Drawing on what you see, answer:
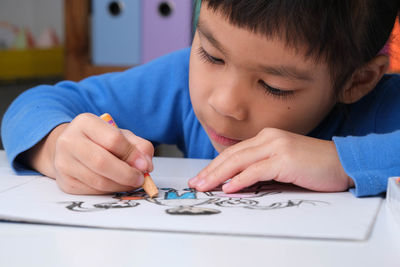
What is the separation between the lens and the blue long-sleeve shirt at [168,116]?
1.75 ft

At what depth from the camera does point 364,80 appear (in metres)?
0.70

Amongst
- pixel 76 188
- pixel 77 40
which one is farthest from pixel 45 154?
pixel 77 40

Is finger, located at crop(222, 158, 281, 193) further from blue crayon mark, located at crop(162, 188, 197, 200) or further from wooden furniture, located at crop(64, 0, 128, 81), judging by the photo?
wooden furniture, located at crop(64, 0, 128, 81)

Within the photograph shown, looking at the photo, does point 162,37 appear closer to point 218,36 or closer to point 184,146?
point 184,146

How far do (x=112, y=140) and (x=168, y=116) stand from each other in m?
0.37

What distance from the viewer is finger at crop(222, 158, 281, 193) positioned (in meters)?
0.50

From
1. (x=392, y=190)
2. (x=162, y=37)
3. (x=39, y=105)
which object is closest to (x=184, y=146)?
(x=39, y=105)

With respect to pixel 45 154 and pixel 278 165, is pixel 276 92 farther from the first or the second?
pixel 45 154

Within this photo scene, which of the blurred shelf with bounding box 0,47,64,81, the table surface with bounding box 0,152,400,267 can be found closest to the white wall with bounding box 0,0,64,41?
the blurred shelf with bounding box 0,47,64,81

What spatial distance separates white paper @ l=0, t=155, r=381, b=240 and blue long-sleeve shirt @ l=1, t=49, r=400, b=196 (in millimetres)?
58

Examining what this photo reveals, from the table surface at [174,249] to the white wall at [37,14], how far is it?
9.32ft

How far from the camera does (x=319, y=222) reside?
1.24ft

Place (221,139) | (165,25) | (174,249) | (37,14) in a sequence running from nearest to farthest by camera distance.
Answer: (174,249), (221,139), (165,25), (37,14)

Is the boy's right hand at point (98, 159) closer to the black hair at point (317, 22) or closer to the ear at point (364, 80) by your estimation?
the black hair at point (317, 22)
